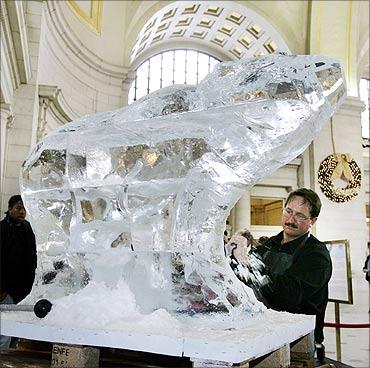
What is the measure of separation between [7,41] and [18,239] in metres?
2.24

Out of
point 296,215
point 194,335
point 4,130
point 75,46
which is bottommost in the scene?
point 194,335

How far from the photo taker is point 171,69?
15430 millimetres

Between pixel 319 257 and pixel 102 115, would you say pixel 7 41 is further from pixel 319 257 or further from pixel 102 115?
pixel 319 257

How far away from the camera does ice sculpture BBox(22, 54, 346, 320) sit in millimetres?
1544

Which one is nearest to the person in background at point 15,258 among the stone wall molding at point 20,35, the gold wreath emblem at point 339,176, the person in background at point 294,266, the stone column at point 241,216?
the stone wall molding at point 20,35

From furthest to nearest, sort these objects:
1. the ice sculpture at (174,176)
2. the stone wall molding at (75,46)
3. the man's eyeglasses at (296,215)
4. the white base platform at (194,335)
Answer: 1. the stone wall molding at (75,46)
2. the man's eyeglasses at (296,215)
3. the ice sculpture at (174,176)
4. the white base platform at (194,335)

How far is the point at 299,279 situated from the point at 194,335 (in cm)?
95

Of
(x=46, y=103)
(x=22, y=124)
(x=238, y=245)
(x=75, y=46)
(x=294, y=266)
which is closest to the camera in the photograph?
(x=238, y=245)

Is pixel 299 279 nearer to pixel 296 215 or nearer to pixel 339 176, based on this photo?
pixel 296 215

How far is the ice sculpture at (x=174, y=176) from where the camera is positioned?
1544mm

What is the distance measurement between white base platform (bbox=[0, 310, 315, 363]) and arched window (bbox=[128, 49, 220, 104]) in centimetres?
1384

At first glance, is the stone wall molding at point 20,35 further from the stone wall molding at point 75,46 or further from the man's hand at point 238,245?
the man's hand at point 238,245

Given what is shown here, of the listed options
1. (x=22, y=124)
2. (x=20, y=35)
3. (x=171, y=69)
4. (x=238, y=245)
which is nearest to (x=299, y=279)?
(x=238, y=245)

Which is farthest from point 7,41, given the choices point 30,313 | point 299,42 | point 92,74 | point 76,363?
point 299,42
